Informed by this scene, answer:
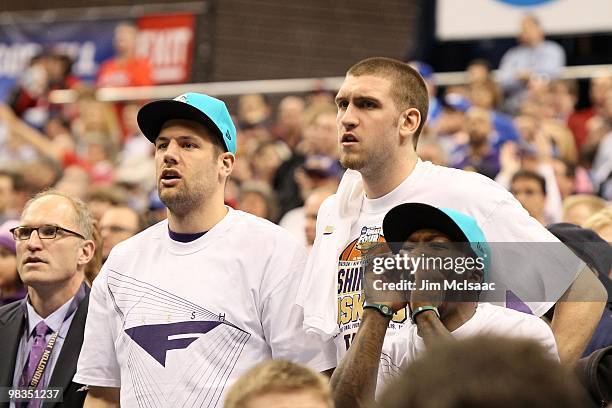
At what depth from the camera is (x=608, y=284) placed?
4367 millimetres

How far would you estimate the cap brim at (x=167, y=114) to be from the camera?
14.2 ft

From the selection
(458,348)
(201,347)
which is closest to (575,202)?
(201,347)

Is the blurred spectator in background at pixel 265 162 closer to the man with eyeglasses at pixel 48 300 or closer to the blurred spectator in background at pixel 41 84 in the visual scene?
the blurred spectator in background at pixel 41 84

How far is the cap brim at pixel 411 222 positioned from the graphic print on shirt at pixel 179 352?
0.86 metres

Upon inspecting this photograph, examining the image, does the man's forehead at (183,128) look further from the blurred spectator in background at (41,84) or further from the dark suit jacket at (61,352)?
the blurred spectator in background at (41,84)

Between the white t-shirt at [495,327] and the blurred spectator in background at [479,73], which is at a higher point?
the blurred spectator in background at [479,73]

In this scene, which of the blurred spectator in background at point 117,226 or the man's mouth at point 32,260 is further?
the blurred spectator in background at point 117,226

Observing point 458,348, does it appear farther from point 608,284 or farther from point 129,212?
point 129,212

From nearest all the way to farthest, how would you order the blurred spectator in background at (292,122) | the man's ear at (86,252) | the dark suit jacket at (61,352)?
1. the dark suit jacket at (61,352)
2. the man's ear at (86,252)
3. the blurred spectator in background at (292,122)

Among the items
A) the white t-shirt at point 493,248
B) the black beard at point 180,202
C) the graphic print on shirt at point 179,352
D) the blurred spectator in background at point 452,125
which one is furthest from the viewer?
the blurred spectator in background at point 452,125

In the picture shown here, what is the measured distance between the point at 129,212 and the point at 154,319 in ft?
8.43

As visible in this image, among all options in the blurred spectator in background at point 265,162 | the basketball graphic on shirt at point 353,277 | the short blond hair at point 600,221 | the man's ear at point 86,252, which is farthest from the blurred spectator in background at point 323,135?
the basketball graphic on shirt at point 353,277

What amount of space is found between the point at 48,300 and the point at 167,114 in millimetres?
1057

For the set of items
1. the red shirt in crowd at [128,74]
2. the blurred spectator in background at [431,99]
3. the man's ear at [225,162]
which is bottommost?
the man's ear at [225,162]
